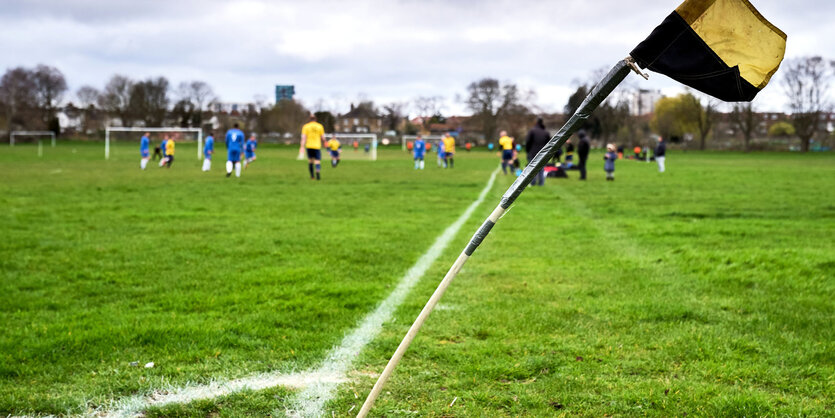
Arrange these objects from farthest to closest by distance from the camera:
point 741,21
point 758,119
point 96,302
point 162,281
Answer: point 758,119
point 162,281
point 96,302
point 741,21

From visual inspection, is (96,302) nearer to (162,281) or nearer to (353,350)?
(162,281)

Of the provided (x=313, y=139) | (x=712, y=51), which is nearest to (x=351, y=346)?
(x=712, y=51)

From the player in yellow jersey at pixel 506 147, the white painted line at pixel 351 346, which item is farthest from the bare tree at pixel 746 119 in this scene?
the white painted line at pixel 351 346

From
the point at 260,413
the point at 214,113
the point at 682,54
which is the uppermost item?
the point at 214,113

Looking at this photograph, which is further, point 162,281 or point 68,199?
point 68,199

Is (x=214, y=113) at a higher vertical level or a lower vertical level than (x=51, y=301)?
higher

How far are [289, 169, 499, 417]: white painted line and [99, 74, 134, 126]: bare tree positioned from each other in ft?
291

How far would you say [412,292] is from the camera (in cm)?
564

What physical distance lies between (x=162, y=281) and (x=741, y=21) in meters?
5.03

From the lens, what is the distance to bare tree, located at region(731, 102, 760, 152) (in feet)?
261

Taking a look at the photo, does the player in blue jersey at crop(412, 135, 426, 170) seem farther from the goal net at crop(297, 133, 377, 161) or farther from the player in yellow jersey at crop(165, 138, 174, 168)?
the goal net at crop(297, 133, 377, 161)

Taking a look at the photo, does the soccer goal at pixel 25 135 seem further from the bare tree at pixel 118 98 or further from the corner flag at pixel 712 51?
the corner flag at pixel 712 51

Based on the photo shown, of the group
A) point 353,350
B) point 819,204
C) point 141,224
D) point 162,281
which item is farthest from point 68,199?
point 819,204

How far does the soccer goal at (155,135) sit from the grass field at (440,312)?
32.1m
